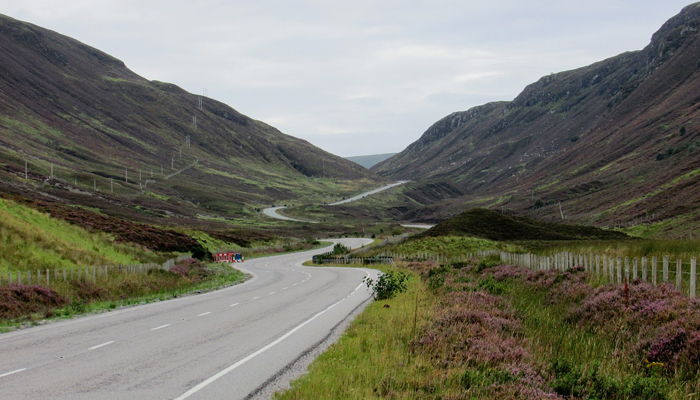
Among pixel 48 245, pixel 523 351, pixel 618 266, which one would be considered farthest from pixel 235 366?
pixel 48 245

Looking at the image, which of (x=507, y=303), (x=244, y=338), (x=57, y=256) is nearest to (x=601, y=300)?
(x=507, y=303)

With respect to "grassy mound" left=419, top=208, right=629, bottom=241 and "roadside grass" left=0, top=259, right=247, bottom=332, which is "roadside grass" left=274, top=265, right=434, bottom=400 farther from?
"grassy mound" left=419, top=208, right=629, bottom=241

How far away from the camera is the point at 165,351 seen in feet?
36.3

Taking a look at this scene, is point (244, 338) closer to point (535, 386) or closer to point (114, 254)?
point (535, 386)

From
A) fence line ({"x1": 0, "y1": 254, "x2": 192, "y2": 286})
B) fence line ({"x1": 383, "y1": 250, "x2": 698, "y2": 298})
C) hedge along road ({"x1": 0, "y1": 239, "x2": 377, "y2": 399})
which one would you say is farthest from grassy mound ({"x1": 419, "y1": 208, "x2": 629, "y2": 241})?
hedge along road ({"x1": 0, "y1": 239, "x2": 377, "y2": 399})

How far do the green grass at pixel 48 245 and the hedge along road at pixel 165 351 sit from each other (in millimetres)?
7758

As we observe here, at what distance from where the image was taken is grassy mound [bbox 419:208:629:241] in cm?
6166

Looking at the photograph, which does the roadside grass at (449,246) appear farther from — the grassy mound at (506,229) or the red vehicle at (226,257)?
the red vehicle at (226,257)

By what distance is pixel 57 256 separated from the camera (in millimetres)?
25891

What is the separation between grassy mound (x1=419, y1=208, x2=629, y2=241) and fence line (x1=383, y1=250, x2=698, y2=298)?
14.2 meters

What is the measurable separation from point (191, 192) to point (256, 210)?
2231 centimetres

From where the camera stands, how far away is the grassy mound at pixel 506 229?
6166cm

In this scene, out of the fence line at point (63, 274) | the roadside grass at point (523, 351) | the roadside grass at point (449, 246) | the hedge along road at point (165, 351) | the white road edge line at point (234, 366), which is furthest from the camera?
the roadside grass at point (449, 246)

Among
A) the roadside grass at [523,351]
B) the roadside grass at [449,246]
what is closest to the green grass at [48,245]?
the roadside grass at [523,351]
